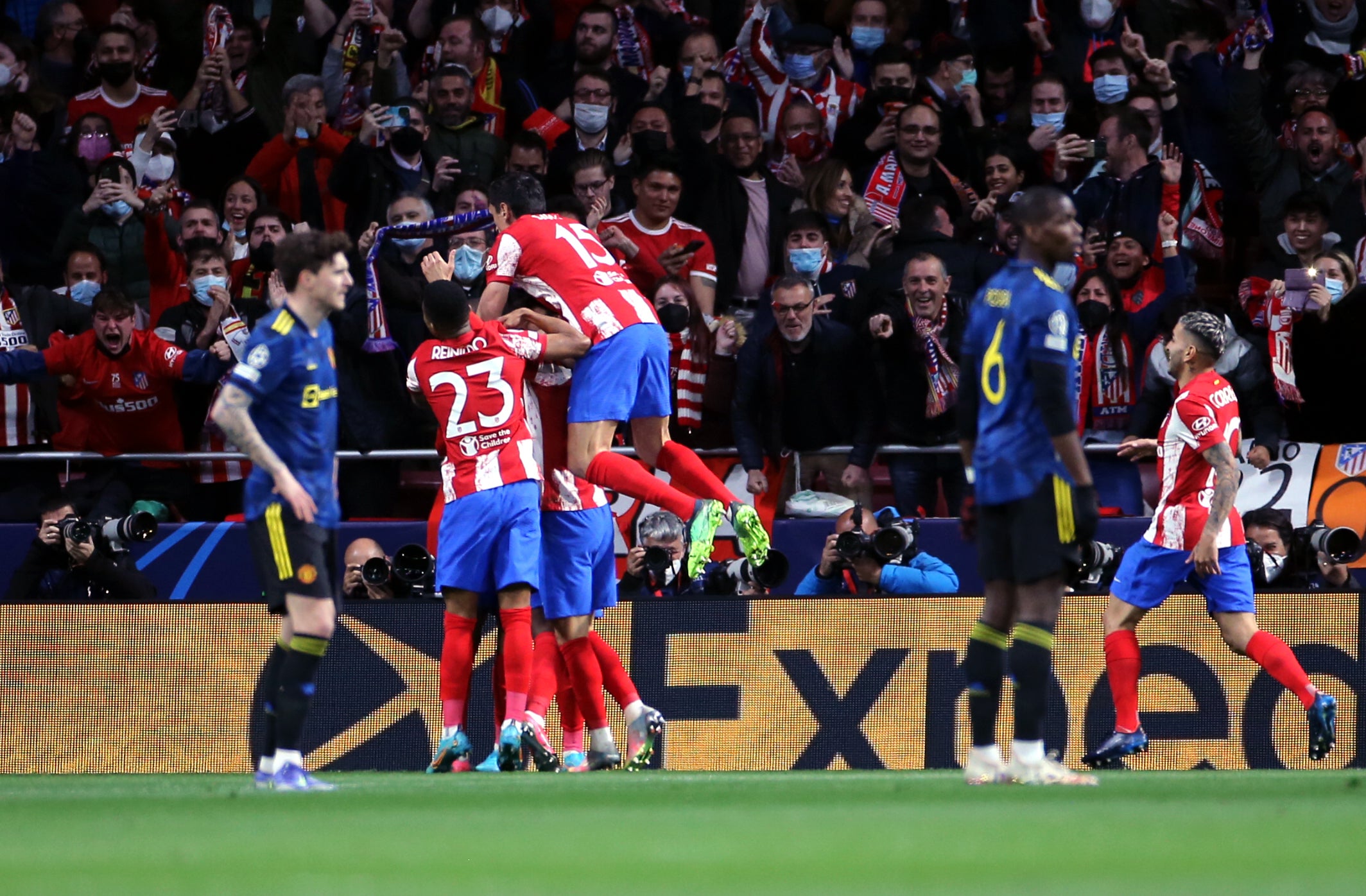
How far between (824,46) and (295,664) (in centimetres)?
838

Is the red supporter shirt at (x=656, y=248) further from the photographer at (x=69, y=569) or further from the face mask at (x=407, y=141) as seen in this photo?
the photographer at (x=69, y=569)

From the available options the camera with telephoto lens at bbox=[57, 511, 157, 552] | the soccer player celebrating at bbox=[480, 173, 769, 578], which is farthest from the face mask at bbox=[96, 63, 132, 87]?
the soccer player celebrating at bbox=[480, 173, 769, 578]

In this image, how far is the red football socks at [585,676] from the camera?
A: 28.9 feet

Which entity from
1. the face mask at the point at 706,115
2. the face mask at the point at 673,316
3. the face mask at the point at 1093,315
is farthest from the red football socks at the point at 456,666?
the face mask at the point at 706,115

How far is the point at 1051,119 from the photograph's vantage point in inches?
516

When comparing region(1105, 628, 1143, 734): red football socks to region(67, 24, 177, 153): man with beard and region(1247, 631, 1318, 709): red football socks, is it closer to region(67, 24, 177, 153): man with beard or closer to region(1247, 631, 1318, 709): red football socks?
region(1247, 631, 1318, 709): red football socks

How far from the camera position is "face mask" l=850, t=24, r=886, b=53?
14.4 meters

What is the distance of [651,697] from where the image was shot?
10.4 meters

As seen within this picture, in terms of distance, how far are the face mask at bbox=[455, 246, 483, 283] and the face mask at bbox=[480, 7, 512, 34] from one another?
10.5 feet

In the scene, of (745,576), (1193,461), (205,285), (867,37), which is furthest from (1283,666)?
(205,285)

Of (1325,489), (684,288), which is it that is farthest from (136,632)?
(1325,489)

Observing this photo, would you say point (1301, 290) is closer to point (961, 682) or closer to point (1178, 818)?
point (961, 682)

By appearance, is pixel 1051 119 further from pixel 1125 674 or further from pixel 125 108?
pixel 125 108

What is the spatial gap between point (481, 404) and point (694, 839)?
4.15 metres
